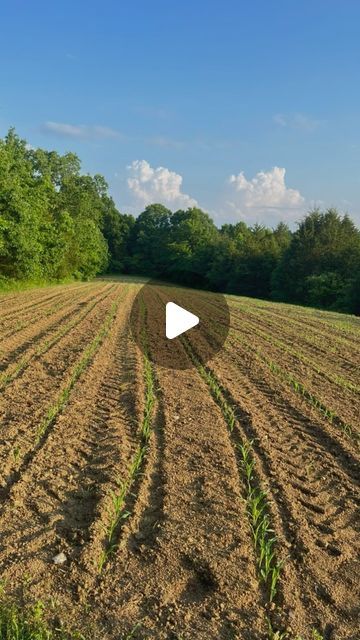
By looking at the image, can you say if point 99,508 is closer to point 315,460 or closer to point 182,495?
point 182,495

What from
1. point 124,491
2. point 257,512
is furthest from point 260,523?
→ point 124,491

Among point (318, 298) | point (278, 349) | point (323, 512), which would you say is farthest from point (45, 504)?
point (318, 298)

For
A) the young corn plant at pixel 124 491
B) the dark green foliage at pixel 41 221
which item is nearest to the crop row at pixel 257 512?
the young corn plant at pixel 124 491

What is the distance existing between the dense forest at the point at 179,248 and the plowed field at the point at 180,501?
17556 mm

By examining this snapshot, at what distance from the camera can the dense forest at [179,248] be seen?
27.4 m

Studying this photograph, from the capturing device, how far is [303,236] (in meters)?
46.2

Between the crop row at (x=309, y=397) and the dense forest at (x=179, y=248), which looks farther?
the dense forest at (x=179, y=248)

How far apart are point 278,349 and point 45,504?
33.0ft

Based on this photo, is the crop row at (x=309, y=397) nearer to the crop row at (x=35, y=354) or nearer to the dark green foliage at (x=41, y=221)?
the crop row at (x=35, y=354)

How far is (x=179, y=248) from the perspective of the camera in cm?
8019
